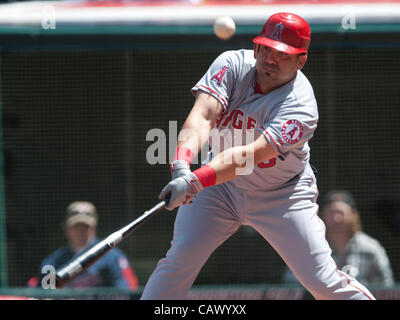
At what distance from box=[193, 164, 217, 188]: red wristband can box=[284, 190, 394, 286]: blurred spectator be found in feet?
7.77

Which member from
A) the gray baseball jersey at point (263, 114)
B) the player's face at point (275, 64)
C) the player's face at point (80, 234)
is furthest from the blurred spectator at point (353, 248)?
the player's face at point (275, 64)

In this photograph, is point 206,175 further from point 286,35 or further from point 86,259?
point 286,35

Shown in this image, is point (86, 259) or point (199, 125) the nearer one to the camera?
point (86, 259)

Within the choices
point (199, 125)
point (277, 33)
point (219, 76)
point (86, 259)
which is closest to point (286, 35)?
point (277, 33)

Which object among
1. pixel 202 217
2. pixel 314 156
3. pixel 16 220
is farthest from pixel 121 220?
pixel 202 217

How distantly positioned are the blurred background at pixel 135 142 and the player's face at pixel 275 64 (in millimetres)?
2745

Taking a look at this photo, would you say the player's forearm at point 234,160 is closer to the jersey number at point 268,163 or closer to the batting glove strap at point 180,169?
the batting glove strap at point 180,169

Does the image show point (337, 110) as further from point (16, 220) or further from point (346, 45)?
point (16, 220)

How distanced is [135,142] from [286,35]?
329 cm

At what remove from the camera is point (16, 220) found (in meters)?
5.82

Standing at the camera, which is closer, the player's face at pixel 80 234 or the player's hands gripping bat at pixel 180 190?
the player's hands gripping bat at pixel 180 190

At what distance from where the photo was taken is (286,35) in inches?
114

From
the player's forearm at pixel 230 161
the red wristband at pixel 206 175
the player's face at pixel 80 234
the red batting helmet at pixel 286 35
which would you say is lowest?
the player's face at pixel 80 234

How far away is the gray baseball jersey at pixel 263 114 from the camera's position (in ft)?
9.42
